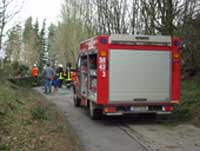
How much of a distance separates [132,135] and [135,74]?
242 cm

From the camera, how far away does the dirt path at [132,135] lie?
9.14 meters

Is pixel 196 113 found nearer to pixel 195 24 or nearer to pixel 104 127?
pixel 104 127

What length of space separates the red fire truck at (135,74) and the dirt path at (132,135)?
622 mm

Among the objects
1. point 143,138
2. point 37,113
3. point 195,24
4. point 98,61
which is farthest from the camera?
point 195,24

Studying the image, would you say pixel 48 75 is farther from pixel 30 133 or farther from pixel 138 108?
pixel 30 133

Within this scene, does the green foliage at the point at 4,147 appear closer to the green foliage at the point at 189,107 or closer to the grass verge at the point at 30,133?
the grass verge at the point at 30,133

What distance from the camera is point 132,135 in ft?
34.9

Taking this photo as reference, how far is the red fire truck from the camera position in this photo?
12.2 m

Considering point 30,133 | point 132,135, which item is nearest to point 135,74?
point 132,135

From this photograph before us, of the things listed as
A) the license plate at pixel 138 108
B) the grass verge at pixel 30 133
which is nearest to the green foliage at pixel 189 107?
the license plate at pixel 138 108

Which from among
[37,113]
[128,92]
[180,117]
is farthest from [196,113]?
[37,113]

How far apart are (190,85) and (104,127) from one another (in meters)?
7.55

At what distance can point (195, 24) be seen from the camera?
56.3 ft

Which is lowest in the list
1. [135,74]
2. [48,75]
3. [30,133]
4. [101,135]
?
[101,135]
